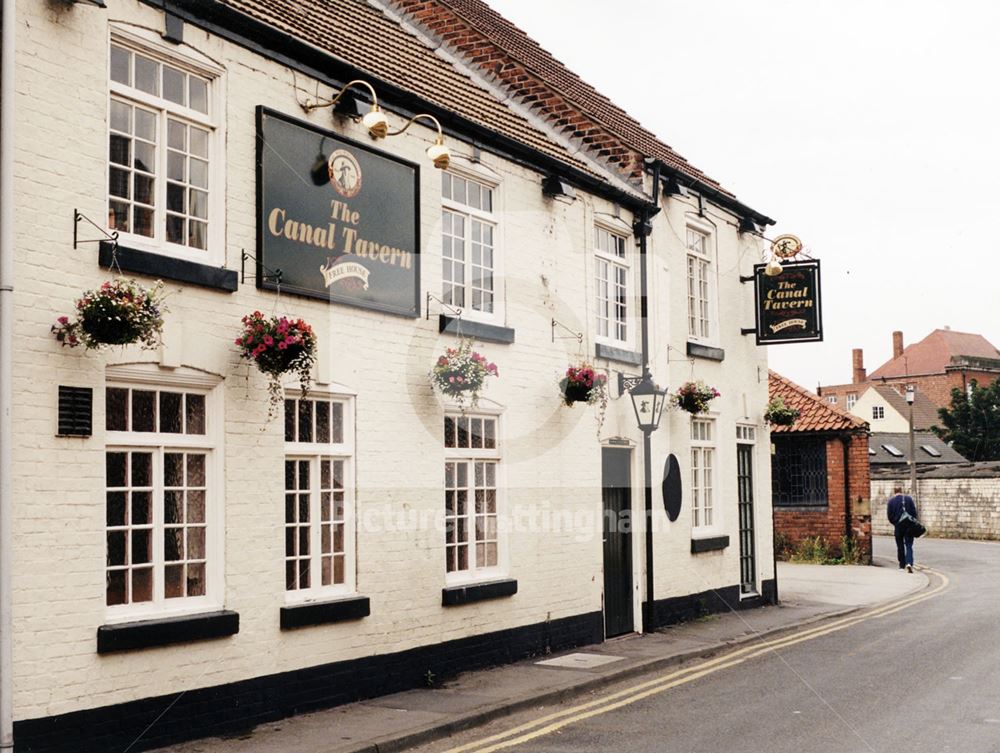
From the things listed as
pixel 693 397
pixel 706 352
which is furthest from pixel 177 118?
pixel 706 352

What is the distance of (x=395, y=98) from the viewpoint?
37.3 ft

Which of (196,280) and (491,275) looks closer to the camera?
(196,280)

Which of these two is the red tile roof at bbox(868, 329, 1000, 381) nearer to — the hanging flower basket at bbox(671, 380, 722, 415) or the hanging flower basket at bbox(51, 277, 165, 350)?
the hanging flower basket at bbox(671, 380, 722, 415)

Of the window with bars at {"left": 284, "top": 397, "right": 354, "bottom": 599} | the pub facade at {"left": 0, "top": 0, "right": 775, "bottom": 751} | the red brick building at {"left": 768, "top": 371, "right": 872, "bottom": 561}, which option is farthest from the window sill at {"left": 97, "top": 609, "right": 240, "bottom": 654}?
the red brick building at {"left": 768, "top": 371, "right": 872, "bottom": 561}

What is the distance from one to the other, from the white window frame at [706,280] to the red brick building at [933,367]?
71384 mm

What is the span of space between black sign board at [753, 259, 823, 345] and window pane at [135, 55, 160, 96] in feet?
40.9

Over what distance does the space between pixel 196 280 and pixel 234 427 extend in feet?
4.20

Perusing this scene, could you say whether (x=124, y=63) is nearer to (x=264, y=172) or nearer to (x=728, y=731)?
(x=264, y=172)

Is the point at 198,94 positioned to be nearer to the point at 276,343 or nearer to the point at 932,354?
the point at 276,343

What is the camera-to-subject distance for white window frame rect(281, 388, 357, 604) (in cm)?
995

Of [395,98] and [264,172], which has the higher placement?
[395,98]

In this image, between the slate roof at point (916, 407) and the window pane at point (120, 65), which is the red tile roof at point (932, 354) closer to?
the slate roof at point (916, 407)

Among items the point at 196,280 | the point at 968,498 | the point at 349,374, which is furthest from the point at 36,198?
the point at 968,498

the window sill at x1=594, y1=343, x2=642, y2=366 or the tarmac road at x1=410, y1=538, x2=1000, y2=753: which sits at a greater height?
the window sill at x1=594, y1=343, x2=642, y2=366
